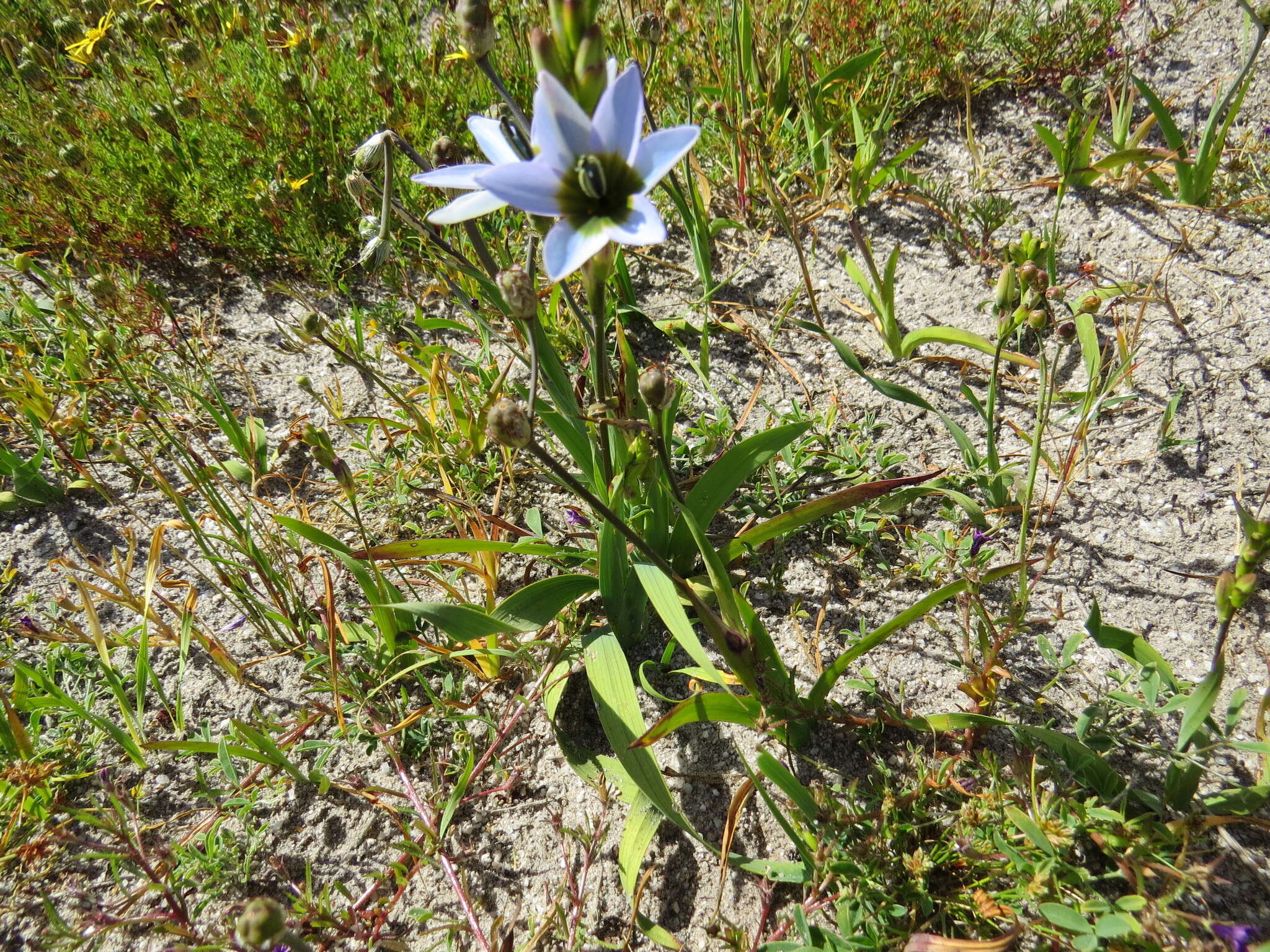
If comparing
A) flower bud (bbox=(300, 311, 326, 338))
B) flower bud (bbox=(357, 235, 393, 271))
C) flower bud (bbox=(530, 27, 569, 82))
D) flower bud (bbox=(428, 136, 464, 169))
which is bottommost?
flower bud (bbox=(530, 27, 569, 82))

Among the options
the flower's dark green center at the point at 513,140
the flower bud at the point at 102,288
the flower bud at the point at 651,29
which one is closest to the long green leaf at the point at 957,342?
the flower bud at the point at 651,29

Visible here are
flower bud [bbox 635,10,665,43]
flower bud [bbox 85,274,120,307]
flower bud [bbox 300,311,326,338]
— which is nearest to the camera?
flower bud [bbox 300,311,326,338]

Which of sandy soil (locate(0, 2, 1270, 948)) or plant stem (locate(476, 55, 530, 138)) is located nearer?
plant stem (locate(476, 55, 530, 138))

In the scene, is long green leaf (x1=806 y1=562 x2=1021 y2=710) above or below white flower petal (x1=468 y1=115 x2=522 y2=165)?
below

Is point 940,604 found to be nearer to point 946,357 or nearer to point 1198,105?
point 946,357

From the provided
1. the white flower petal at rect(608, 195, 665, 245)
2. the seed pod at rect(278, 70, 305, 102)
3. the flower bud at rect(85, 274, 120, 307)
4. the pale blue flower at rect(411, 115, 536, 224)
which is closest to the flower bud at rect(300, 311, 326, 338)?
the pale blue flower at rect(411, 115, 536, 224)

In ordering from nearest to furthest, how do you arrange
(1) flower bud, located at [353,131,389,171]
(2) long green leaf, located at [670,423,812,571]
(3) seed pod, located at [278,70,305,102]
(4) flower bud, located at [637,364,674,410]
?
1. (4) flower bud, located at [637,364,674,410]
2. (1) flower bud, located at [353,131,389,171]
3. (2) long green leaf, located at [670,423,812,571]
4. (3) seed pod, located at [278,70,305,102]

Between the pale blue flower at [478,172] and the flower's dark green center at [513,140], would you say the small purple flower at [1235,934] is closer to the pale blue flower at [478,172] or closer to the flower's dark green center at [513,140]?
the pale blue flower at [478,172]

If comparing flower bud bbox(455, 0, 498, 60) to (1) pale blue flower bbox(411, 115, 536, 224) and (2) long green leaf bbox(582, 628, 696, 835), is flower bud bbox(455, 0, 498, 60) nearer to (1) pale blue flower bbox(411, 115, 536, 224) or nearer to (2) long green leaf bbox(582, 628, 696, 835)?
(1) pale blue flower bbox(411, 115, 536, 224)
